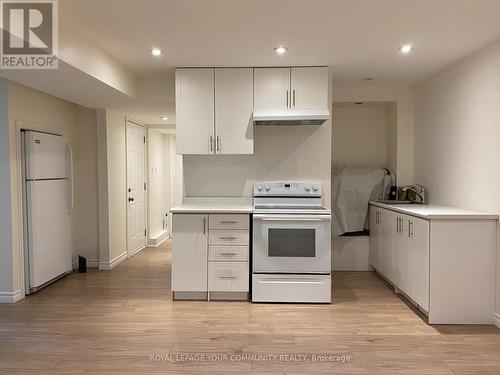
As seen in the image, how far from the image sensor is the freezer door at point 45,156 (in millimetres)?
3582

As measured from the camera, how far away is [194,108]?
12.2ft

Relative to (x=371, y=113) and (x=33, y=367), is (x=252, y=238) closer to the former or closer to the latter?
(x=33, y=367)

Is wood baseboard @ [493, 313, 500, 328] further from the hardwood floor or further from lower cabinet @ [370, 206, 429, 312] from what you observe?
lower cabinet @ [370, 206, 429, 312]

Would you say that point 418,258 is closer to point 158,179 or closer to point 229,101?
point 229,101

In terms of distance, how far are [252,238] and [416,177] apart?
2.23 m

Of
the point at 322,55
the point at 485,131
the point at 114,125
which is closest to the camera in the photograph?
the point at 485,131

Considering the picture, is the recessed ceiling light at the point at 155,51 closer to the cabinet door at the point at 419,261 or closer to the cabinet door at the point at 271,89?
the cabinet door at the point at 271,89

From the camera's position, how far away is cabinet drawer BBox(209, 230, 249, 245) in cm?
346

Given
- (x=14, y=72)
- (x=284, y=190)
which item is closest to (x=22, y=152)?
(x=14, y=72)

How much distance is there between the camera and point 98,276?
4.35 m

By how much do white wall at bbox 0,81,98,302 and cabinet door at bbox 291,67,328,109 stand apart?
2.54 metres

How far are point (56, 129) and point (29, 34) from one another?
201cm

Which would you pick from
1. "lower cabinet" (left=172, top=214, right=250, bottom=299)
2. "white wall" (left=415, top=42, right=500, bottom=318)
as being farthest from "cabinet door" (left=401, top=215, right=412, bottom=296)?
"lower cabinet" (left=172, top=214, right=250, bottom=299)

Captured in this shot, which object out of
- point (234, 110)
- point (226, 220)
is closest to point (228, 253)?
point (226, 220)
